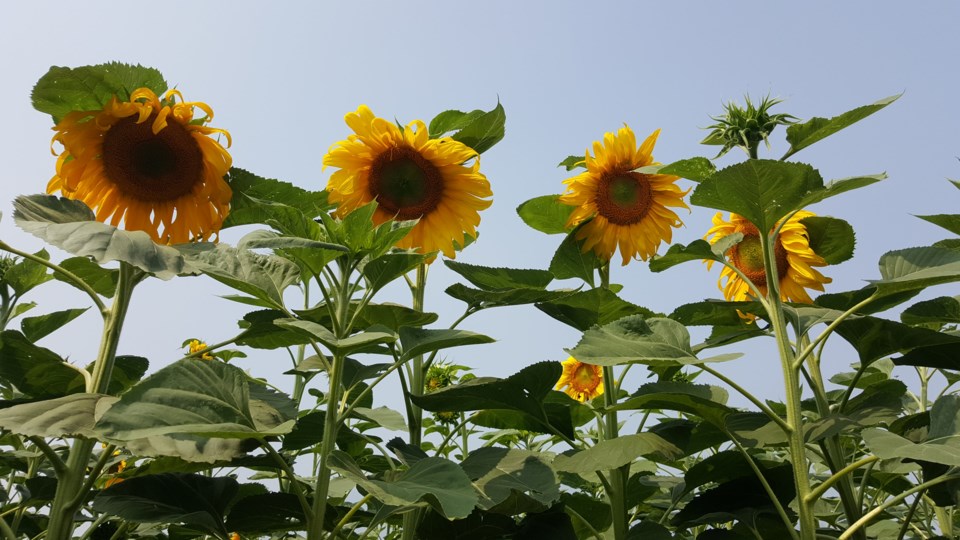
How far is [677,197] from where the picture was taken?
2.28m

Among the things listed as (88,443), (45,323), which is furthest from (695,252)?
(45,323)

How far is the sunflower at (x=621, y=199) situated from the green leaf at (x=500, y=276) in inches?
13.6

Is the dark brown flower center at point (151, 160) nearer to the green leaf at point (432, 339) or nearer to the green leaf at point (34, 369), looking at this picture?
the green leaf at point (34, 369)

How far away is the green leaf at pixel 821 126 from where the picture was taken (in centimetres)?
153

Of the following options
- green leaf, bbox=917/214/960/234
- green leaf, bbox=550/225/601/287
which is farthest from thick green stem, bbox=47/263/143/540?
green leaf, bbox=917/214/960/234

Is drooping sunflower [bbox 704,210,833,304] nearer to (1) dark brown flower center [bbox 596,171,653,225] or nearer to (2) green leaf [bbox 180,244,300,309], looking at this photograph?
(1) dark brown flower center [bbox 596,171,653,225]

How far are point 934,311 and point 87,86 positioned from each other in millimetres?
1944

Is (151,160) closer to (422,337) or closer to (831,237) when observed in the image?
(422,337)

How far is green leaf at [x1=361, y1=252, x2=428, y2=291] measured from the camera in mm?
1453

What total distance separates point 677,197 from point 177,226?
1384mm

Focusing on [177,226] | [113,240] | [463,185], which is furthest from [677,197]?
[113,240]

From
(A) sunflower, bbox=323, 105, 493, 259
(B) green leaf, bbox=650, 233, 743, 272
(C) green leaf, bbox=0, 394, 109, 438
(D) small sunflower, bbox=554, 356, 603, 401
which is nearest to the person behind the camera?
(C) green leaf, bbox=0, 394, 109, 438

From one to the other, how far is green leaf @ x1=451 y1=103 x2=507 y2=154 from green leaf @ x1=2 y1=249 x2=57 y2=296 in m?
1.20

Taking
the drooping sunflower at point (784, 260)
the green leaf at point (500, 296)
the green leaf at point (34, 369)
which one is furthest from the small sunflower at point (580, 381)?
the green leaf at point (34, 369)
